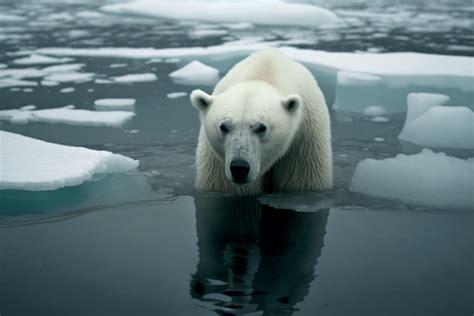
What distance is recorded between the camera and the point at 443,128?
5.26 meters

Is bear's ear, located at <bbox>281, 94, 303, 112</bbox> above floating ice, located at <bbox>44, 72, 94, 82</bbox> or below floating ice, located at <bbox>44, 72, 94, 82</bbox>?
above

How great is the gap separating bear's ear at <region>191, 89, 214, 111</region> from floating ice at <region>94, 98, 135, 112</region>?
10.5ft

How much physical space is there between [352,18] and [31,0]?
1247 cm

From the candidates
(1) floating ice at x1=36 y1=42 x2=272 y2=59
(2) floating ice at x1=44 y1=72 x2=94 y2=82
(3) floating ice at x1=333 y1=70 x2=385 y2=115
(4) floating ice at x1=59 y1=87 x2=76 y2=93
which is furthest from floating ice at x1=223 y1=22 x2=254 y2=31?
(3) floating ice at x1=333 y1=70 x2=385 y2=115

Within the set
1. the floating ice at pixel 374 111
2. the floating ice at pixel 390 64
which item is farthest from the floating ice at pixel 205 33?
the floating ice at pixel 374 111

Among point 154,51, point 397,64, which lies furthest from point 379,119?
point 154,51

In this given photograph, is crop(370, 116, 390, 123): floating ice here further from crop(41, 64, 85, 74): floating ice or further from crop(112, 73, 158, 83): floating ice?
crop(41, 64, 85, 74): floating ice

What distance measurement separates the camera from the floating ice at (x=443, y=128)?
204 inches

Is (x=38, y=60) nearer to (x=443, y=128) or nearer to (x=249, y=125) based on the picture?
(x=443, y=128)

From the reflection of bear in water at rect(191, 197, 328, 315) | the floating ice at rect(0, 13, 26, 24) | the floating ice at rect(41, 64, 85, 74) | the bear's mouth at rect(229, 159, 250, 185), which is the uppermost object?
the floating ice at rect(0, 13, 26, 24)

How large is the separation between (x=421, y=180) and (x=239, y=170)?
1407mm

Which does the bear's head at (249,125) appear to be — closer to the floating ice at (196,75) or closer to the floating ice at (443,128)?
the floating ice at (443,128)

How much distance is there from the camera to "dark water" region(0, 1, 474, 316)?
8.42 feet

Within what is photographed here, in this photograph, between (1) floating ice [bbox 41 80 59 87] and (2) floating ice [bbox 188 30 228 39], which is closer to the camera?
(1) floating ice [bbox 41 80 59 87]
